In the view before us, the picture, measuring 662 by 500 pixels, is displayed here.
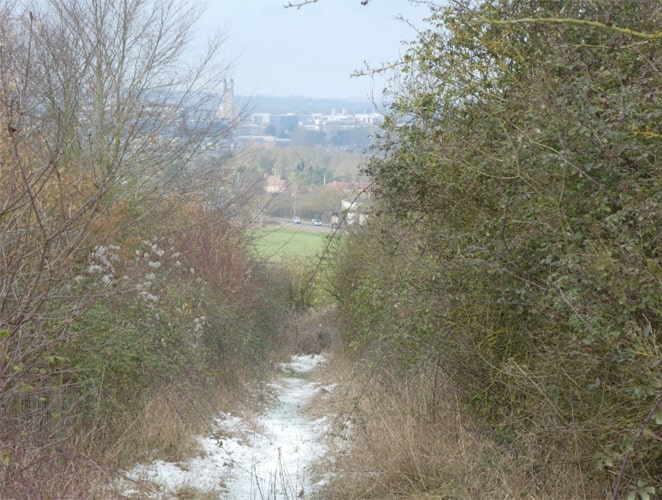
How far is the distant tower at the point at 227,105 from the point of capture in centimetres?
1900

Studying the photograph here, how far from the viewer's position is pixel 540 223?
18.9 feet

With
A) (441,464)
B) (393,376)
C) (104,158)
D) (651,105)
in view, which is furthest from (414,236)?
(104,158)

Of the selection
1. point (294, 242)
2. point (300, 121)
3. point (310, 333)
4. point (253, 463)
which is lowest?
point (310, 333)

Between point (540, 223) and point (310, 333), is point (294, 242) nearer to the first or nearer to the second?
point (310, 333)

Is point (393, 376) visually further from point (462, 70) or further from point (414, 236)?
point (462, 70)

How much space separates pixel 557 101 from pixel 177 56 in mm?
13686

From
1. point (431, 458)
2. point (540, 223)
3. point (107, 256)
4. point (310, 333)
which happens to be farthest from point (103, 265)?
point (310, 333)

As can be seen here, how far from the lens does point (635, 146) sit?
5.02 meters

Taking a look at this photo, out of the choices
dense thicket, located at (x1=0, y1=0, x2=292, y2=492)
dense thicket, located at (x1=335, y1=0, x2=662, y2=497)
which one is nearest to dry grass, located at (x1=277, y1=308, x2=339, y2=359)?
dense thicket, located at (x1=0, y1=0, x2=292, y2=492)

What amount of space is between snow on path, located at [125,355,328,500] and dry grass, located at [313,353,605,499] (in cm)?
50

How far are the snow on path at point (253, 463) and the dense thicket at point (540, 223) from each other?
1853 millimetres

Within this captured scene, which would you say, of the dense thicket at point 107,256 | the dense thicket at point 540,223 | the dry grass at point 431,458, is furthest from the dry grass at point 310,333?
the dense thicket at point 540,223

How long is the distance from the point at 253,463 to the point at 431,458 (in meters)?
3.35

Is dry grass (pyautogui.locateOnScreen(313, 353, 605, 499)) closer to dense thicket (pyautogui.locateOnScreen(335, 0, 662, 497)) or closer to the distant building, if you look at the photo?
dense thicket (pyautogui.locateOnScreen(335, 0, 662, 497))
